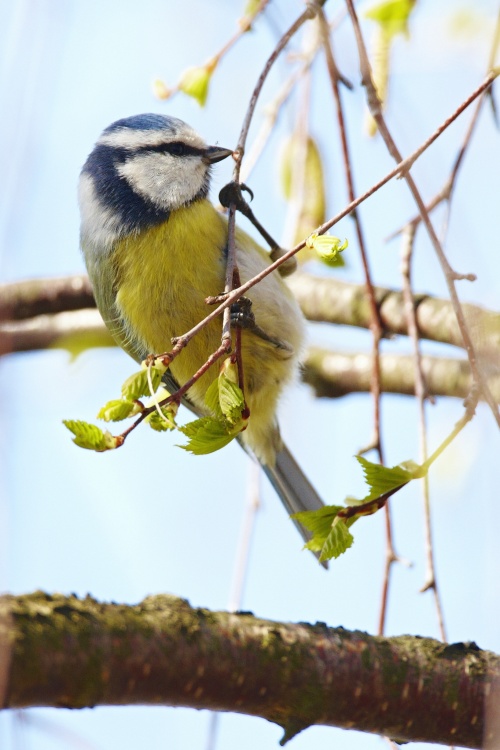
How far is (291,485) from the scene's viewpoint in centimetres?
279

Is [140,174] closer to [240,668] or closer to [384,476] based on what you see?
[384,476]

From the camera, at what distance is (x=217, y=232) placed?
222 centimetres

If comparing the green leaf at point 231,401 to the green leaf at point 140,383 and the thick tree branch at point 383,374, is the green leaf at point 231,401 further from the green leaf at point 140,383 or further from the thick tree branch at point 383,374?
the thick tree branch at point 383,374

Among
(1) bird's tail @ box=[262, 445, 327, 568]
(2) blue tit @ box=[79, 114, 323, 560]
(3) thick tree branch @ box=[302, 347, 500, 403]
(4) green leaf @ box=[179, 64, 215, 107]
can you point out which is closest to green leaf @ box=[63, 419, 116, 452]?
(2) blue tit @ box=[79, 114, 323, 560]

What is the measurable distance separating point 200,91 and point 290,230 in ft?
1.70

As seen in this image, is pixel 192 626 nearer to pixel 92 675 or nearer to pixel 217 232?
pixel 92 675

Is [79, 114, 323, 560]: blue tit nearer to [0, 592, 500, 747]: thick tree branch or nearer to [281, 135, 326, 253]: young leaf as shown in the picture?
[281, 135, 326, 253]: young leaf

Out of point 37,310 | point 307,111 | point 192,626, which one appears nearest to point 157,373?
point 192,626

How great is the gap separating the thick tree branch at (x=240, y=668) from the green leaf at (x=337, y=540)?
14 centimetres

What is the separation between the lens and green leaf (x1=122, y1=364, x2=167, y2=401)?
1.31 m

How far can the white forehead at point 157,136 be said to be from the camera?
2453 millimetres

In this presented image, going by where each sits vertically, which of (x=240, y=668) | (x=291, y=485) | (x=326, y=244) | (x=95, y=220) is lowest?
(x=240, y=668)

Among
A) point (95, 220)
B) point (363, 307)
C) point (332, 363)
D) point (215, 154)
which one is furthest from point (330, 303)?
point (95, 220)

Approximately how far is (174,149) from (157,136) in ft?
0.21
